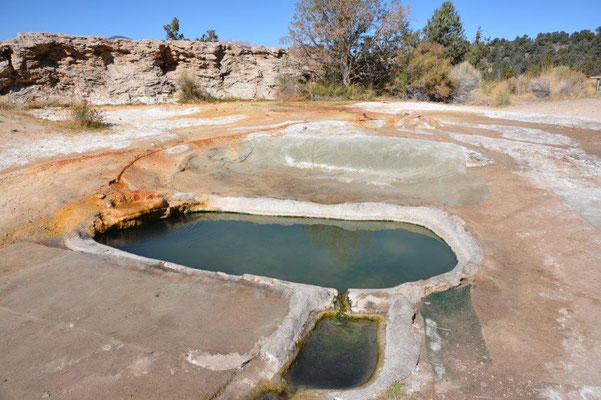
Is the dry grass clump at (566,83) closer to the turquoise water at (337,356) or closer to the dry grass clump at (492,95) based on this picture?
the dry grass clump at (492,95)

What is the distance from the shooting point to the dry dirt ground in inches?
104

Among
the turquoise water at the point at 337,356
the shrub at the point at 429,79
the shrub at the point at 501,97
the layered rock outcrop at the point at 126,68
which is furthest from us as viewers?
the shrub at the point at 429,79

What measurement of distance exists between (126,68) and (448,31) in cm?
1585

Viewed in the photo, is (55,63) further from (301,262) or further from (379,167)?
(301,262)

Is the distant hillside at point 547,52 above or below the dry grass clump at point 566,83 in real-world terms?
above

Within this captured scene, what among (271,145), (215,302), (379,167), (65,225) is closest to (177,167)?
(271,145)

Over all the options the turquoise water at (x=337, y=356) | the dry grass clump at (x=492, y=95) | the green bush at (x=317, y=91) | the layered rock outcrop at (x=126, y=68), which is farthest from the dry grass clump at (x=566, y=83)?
the turquoise water at (x=337, y=356)

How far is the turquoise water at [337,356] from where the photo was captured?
277 centimetres

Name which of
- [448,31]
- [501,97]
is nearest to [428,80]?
[501,97]

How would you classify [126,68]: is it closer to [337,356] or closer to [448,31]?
[337,356]

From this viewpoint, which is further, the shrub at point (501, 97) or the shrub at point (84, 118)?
the shrub at point (501, 97)

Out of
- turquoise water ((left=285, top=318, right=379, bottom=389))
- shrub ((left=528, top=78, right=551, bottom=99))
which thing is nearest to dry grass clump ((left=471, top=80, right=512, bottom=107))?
shrub ((left=528, top=78, right=551, bottom=99))

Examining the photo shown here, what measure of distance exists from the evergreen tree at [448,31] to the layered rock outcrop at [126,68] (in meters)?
9.46

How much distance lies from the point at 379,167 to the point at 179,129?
463 cm
